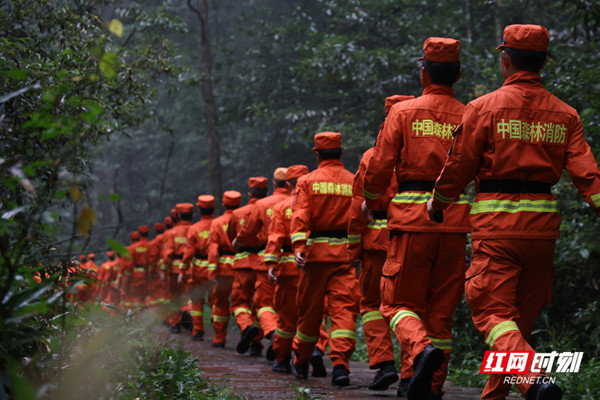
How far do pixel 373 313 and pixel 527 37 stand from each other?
9.74ft

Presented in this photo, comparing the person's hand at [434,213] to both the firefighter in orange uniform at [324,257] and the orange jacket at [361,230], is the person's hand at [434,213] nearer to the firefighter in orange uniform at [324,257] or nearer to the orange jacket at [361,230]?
the orange jacket at [361,230]

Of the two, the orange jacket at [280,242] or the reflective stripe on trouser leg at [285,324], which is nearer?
the reflective stripe on trouser leg at [285,324]

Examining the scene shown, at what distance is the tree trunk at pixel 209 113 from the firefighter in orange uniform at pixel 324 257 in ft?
42.1

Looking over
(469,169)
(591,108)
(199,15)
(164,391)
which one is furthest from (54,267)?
(199,15)

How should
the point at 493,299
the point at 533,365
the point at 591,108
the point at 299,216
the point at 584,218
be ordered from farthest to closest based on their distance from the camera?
the point at 584,218
the point at 591,108
the point at 299,216
the point at 493,299
the point at 533,365

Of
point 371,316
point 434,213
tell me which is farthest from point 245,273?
point 434,213

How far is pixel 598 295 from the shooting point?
8.53m

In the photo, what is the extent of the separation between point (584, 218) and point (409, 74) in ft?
36.0

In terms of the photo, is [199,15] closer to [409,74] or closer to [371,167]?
[409,74]

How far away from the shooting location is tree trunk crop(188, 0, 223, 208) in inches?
828

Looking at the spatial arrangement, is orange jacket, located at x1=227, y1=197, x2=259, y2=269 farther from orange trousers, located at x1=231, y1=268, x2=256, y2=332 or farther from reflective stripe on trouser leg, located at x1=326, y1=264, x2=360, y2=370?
reflective stripe on trouser leg, located at x1=326, y1=264, x2=360, y2=370

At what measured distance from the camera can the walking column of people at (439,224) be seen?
478 cm

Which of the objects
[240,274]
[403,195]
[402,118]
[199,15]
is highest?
[199,15]

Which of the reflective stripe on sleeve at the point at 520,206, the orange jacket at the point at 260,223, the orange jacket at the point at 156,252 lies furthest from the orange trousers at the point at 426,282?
the orange jacket at the point at 156,252
